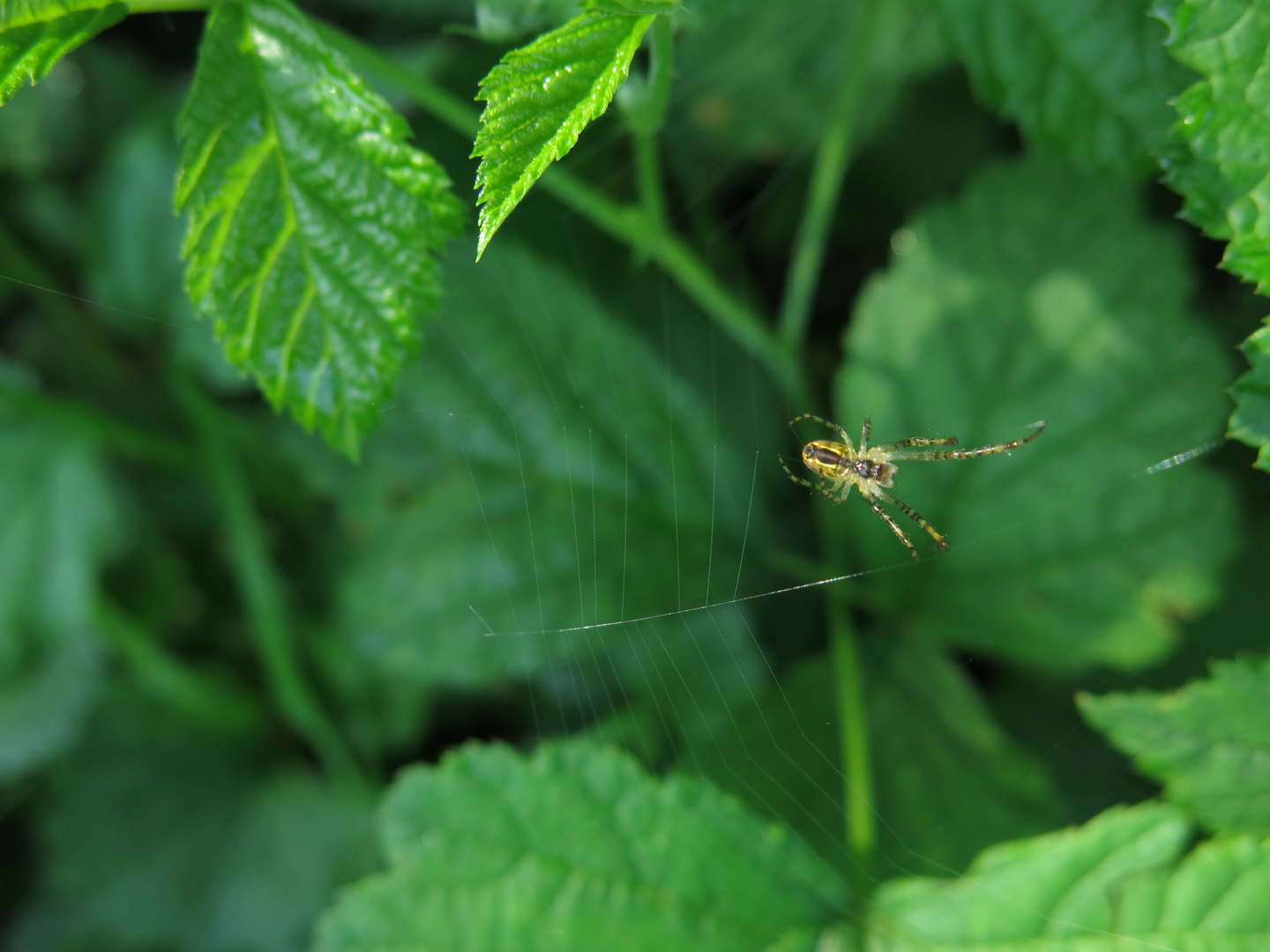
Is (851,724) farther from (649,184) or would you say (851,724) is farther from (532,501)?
(649,184)

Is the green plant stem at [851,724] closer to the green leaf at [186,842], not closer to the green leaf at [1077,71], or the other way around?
the green leaf at [1077,71]

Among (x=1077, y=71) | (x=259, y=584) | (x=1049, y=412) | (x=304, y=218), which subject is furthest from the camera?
(x=259, y=584)

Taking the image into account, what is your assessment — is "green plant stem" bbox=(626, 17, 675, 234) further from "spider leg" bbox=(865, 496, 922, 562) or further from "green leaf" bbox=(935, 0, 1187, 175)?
"spider leg" bbox=(865, 496, 922, 562)

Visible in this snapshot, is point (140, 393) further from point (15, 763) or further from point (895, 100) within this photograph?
point (895, 100)

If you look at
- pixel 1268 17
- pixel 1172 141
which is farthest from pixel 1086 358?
pixel 1268 17

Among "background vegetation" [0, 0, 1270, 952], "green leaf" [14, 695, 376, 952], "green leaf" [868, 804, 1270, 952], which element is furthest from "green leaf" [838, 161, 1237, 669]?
"green leaf" [14, 695, 376, 952]

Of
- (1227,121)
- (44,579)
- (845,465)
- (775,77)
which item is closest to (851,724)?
(845,465)

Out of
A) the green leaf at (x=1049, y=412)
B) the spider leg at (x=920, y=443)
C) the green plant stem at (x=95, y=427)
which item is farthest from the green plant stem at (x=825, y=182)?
the green plant stem at (x=95, y=427)
